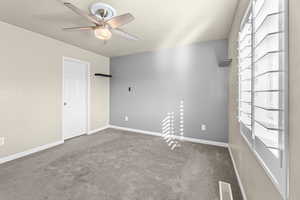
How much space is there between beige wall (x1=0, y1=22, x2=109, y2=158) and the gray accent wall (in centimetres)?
167

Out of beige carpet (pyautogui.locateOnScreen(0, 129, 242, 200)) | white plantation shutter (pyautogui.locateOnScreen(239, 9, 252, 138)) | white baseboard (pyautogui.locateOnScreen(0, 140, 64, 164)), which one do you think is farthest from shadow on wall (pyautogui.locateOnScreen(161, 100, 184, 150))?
white baseboard (pyautogui.locateOnScreen(0, 140, 64, 164))

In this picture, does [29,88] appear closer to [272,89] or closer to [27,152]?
[27,152]

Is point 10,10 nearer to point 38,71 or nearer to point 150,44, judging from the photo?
point 38,71

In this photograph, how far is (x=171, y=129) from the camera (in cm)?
355

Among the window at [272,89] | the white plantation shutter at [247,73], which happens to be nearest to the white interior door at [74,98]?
the white plantation shutter at [247,73]

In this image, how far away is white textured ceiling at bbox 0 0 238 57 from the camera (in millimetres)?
1805

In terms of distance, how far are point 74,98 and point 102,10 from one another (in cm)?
256

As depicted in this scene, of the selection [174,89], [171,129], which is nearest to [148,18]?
[174,89]

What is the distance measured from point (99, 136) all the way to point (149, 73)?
7.70ft

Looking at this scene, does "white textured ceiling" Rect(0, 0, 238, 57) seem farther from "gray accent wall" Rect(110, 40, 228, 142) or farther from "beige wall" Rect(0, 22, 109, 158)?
"gray accent wall" Rect(110, 40, 228, 142)

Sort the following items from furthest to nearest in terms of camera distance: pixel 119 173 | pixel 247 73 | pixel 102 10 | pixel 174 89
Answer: pixel 174 89, pixel 119 173, pixel 102 10, pixel 247 73

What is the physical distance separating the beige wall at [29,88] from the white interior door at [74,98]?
0.21 meters

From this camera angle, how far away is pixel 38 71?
272 cm

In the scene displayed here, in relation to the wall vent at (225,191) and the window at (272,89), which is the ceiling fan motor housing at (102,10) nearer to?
the window at (272,89)
